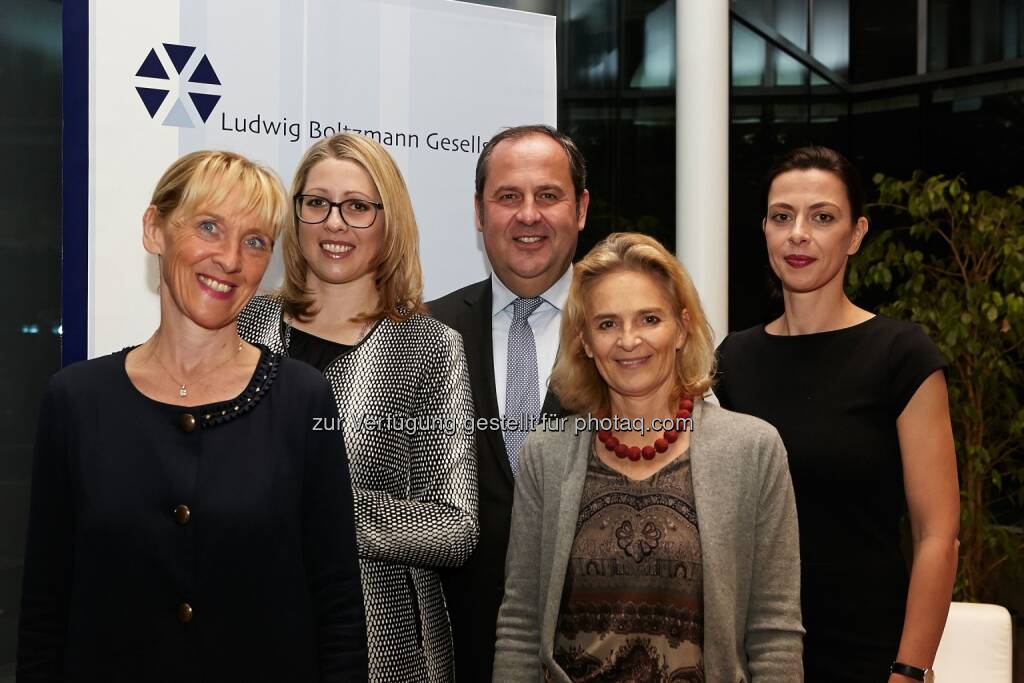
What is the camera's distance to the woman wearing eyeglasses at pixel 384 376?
79.7 inches

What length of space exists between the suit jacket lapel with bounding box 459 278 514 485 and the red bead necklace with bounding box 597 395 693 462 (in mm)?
399

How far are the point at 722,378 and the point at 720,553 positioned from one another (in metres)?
0.70

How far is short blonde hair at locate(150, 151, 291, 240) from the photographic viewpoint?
1791 mm

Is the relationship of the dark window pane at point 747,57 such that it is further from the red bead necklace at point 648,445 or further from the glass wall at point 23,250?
the red bead necklace at point 648,445

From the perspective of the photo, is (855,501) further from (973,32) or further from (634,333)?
(973,32)

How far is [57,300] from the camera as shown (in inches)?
153

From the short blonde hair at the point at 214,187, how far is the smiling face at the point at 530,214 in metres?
0.84

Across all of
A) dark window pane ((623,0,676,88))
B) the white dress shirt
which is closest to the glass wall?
the white dress shirt

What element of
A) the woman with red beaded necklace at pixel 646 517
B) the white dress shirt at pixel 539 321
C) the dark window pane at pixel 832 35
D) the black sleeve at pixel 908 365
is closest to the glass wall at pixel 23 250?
the white dress shirt at pixel 539 321

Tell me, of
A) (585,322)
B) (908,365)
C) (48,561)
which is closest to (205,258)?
(48,561)

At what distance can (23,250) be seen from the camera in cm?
382

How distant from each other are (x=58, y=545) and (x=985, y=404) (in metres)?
4.77

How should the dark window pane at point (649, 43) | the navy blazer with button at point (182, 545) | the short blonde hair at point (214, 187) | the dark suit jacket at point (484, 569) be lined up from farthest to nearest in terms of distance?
the dark window pane at point (649, 43)
the dark suit jacket at point (484, 569)
the short blonde hair at point (214, 187)
the navy blazer with button at point (182, 545)

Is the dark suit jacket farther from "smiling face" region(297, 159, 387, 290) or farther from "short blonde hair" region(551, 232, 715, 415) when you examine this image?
"smiling face" region(297, 159, 387, 290)
